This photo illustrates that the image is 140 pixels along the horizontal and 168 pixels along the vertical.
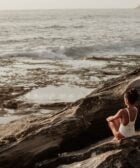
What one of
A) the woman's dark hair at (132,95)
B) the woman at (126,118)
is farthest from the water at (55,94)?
the woman's dark hair at (132,95)

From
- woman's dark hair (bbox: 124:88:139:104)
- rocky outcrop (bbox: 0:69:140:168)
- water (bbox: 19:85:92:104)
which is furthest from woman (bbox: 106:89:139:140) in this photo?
water (bbox: 19:85:92:104)

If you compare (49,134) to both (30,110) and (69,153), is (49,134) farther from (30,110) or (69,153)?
(30,110)

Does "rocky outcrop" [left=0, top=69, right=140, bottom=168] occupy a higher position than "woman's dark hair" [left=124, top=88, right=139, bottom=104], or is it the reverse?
"woman's dark hair" [left=124, top=88, right=139, bottom=104]

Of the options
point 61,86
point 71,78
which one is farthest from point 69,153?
point 71,78

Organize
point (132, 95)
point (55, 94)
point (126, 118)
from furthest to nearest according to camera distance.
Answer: point (55, 94) → point (126, 118) → point (132, 95)

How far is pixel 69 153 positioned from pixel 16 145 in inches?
30.7

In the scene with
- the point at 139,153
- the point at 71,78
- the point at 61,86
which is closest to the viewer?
the point at 139,153

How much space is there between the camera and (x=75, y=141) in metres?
7.01

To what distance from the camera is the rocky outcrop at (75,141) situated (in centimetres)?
586

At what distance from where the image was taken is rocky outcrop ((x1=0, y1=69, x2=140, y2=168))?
586 cm

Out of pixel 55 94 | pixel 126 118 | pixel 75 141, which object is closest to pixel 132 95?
pixel 126 118

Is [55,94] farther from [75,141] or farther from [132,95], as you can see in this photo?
[132,95]

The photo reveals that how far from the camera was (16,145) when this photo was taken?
652 cm

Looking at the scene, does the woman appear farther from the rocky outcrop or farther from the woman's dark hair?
the rocky outcrop
